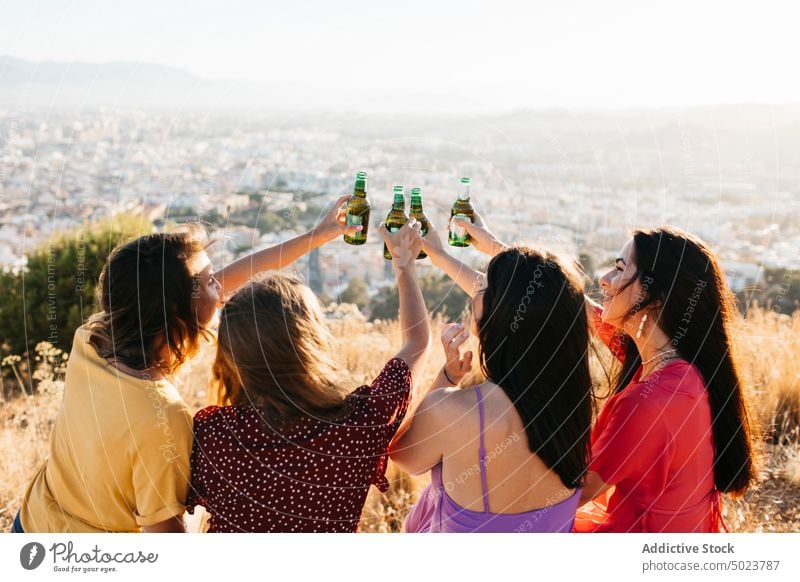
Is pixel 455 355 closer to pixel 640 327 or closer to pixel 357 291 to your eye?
pixel 640 327

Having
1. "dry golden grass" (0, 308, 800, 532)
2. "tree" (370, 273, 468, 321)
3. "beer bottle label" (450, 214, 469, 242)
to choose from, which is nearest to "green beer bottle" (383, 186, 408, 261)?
"beer bottle label" (450, 214, 469, 242)

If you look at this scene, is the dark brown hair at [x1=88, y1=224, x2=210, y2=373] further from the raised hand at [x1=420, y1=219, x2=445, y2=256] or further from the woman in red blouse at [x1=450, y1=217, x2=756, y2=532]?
the woman in red blouse at [x1=450, y1=217, x2=756, y2=532]

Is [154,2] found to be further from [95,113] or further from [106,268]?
[95,113]

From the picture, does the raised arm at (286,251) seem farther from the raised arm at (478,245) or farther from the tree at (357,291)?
the tree at (357,291)

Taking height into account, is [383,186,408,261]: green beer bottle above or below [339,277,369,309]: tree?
above

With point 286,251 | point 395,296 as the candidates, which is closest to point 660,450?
point 286,251
